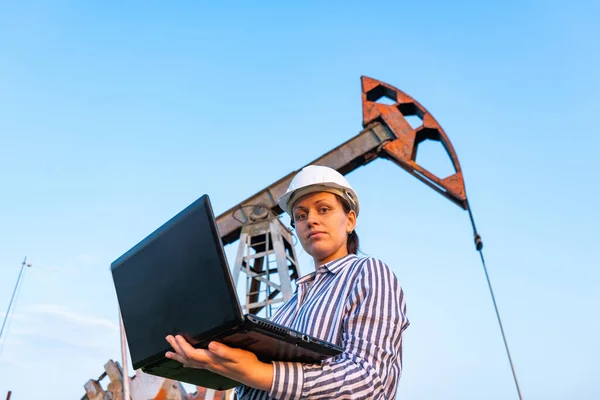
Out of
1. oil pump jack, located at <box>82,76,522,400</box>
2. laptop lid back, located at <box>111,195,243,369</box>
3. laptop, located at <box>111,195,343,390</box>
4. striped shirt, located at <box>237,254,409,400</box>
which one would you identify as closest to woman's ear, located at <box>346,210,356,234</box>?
striped shirt, located at <box>237,254,409,400</box>

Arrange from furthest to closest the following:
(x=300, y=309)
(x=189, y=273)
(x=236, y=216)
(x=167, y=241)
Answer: (x=236, y=216)
(x=300, y=309)
(x=167, y=241)
(x=189, y=273)

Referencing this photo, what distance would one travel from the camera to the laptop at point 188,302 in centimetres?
145

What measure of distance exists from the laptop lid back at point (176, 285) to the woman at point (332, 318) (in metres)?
0.09

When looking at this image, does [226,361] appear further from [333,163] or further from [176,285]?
[333,163]

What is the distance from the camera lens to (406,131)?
12945 mm

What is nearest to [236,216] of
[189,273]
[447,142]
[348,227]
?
[447,142]

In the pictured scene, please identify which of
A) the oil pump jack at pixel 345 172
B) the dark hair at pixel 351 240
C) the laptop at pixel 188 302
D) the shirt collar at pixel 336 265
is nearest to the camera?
the laptop at pixel 188 302

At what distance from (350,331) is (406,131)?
1162 centimetres

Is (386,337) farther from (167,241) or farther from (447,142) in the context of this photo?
(447,142)

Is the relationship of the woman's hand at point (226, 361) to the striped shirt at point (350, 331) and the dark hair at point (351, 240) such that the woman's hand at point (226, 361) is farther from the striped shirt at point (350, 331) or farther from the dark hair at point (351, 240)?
the dark hair at point (351, 240)

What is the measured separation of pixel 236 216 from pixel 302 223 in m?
10.6

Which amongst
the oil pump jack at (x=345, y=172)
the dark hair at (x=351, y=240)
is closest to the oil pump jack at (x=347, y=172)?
the oil pump jack at (x=345, y=172)

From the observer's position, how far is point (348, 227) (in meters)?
2.43

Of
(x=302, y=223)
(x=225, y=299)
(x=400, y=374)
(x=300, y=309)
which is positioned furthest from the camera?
(x=302, y=223)
